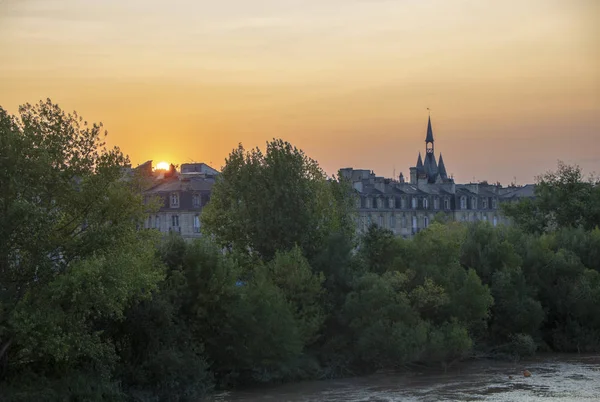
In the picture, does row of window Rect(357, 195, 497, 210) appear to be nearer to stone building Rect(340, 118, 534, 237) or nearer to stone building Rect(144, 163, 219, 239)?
stone building Rect(340, 118, 534, 237)

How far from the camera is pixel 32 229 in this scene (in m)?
32.0

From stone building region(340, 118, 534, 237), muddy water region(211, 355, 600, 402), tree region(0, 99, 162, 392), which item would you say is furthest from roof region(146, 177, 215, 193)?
tree region(0, 99, 162, 392)

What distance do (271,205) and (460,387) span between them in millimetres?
14501

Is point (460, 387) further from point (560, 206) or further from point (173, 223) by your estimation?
point (173, 223)

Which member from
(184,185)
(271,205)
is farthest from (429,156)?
(271,205)

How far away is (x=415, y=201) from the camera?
106438 mm

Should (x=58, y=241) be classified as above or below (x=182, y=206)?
below

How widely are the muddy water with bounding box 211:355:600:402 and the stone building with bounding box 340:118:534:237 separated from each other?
158ft

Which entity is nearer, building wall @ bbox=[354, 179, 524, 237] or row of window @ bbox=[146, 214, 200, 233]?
row of window @ bbox=[146, 214, 200, 233]

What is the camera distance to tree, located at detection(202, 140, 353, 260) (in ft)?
168

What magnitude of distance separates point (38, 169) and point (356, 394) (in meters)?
16.5

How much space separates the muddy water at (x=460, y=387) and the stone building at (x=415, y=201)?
158 ft

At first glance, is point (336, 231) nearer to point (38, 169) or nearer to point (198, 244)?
point (198, 244)

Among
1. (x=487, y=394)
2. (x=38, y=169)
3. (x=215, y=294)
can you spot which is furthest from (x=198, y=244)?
(x=487, y=394)
